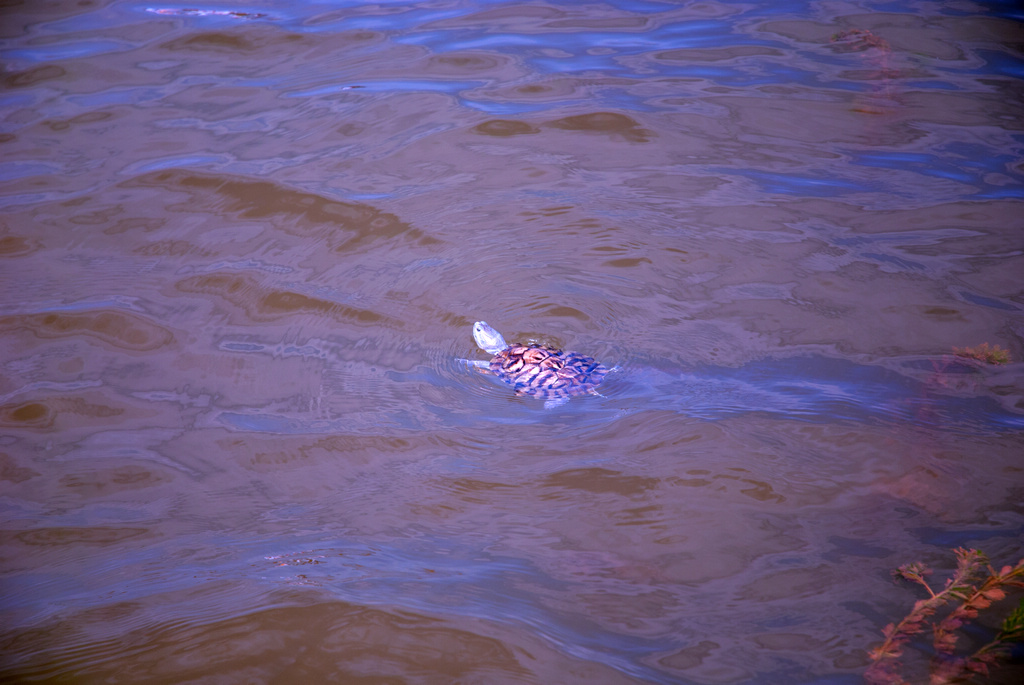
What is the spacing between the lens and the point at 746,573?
7.98ft

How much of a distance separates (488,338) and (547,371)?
407 mm

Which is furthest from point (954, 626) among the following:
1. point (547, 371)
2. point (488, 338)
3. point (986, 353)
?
point (488, 338)

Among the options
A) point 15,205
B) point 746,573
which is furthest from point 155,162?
point 746,573

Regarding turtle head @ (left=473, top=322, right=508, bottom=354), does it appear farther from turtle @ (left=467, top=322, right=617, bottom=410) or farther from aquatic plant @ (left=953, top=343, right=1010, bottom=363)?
aquatic plant @ (left=953, top=343, right=1010, bottom=363)

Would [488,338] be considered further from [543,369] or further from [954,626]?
[954,626]

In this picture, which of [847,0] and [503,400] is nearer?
[503,400]

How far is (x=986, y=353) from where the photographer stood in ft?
10.8

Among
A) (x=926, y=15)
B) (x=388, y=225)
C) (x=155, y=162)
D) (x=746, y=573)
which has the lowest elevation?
(x=746, y=573)

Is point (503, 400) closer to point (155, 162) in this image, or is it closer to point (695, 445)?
point (695, 445)

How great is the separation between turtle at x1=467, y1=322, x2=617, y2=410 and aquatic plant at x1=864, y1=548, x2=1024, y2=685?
1.57 m

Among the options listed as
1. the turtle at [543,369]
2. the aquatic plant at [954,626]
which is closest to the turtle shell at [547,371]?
the turtle at [543,369]

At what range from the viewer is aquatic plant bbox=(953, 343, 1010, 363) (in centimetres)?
326

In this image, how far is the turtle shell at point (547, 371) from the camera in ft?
10.7

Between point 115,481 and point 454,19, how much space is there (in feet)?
19.8
